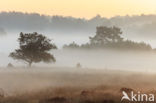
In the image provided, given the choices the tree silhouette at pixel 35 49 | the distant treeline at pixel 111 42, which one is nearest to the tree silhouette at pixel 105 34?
the distant treeline at pixel 111 42

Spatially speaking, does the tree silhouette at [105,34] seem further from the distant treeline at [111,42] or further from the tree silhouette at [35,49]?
the tree silhouette at [35,49]

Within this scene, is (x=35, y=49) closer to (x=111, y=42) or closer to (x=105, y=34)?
(x=105, y=34)

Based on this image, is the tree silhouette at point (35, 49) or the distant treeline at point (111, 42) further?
the distant treeline at point (111, 42)

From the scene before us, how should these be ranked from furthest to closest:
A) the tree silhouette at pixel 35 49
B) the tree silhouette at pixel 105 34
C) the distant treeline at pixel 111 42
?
the tree silhouette at pixel 105 34 → the distant treeline at pixel 111 42 → the tree silhouette at pixel 35 49

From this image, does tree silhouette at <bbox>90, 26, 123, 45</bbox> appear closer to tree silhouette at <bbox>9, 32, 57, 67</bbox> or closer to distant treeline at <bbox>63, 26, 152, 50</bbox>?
distant treeline at <bbox>63, 26, 152, 50</bbox>

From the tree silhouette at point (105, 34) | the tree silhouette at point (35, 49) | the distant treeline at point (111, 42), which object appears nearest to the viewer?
the tree silhouette at point (35, 49)

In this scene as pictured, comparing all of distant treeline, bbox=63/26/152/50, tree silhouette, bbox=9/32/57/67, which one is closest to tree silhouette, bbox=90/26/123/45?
distant treeline, bbox=63/26/152/50

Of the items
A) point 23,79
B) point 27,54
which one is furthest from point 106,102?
point 27,54

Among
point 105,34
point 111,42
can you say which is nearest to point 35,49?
point 105,34

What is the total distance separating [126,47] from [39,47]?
5178cm

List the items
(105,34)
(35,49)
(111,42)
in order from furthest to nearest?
Result: 1. (111,42)
2. (105,34)
3. (35,49)

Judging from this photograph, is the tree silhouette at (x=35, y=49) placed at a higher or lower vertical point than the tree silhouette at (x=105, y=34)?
lower

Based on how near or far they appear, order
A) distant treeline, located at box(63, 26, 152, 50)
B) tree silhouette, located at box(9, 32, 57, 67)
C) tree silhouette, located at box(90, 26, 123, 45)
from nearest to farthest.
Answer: tree silhouette, located at box(9, 32, 57, 67), distant treeline, located at box(63, 26, 152, 50), tree silhouette, located at box(90, 26, 123, 45)

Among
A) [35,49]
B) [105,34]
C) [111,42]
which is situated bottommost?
[35,49]
